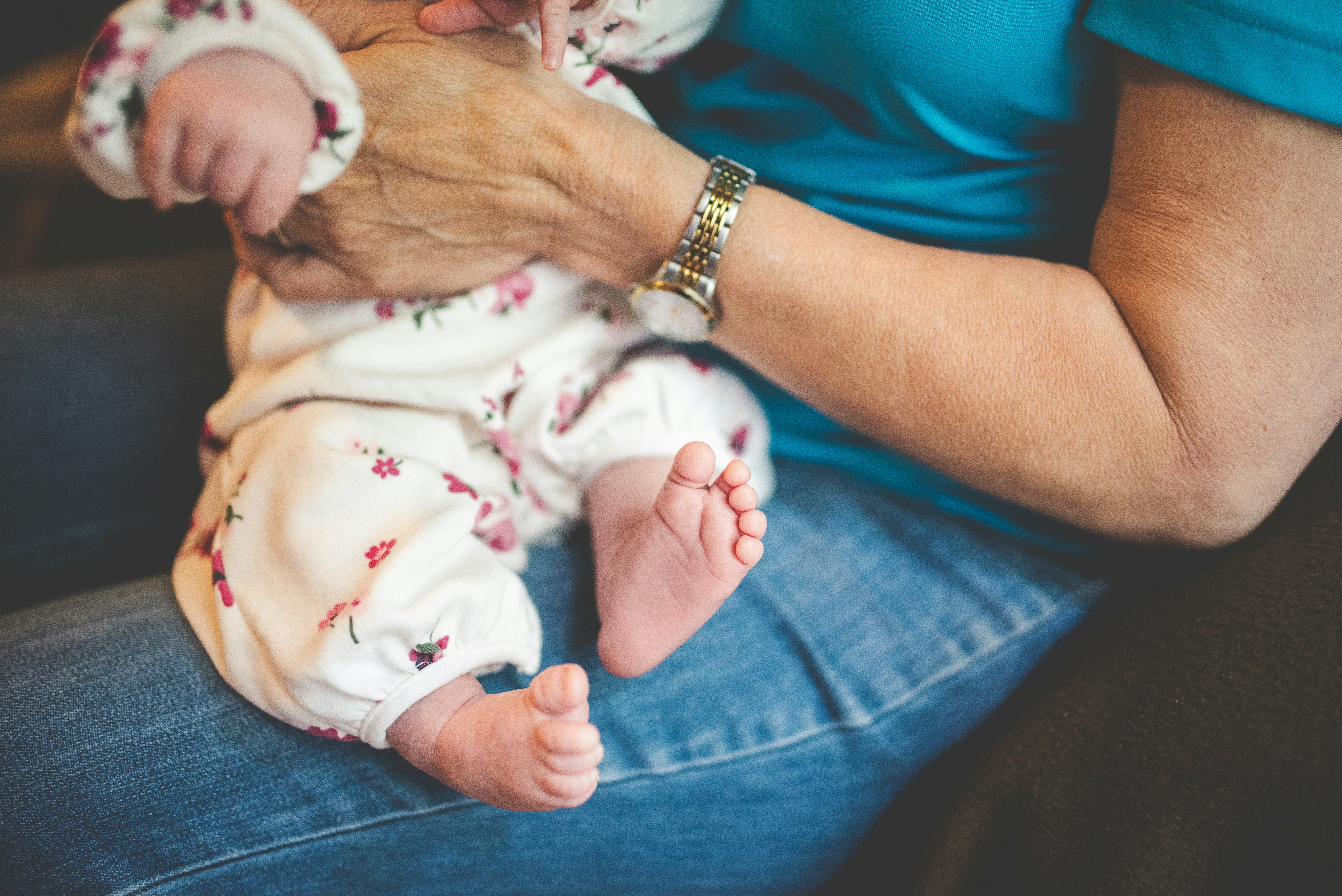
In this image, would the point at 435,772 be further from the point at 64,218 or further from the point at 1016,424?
the point at 64,218

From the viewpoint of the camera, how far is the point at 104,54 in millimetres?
348

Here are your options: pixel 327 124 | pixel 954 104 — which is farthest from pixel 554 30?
pixel 954 104

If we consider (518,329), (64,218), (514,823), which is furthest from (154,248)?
(514,823)

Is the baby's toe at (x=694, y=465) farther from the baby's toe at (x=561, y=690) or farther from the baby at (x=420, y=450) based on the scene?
the baby's toe at (x=561, y=690)

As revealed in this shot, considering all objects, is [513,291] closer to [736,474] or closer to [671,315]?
[671,315]

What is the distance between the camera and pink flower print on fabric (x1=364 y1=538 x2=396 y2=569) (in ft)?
1.86

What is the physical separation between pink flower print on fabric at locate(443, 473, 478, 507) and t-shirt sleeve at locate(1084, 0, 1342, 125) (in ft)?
1.91

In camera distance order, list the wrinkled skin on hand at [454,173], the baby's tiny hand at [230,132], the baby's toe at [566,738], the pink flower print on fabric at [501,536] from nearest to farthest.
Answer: the baby's tiny hand at [230,132] → the baby's toe at [566,738] → the wrinkled skin on hand at [454,173] → the pink flower print on fabric at [501,536]

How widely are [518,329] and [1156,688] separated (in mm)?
590

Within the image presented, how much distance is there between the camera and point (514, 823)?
0.57 meters

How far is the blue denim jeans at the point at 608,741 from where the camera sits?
506 millimetres

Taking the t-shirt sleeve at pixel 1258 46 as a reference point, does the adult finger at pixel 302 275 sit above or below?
below

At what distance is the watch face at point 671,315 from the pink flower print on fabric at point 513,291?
109 millimetres

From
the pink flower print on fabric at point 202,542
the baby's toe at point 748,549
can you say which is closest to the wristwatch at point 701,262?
the baby's toe at point 748,549
